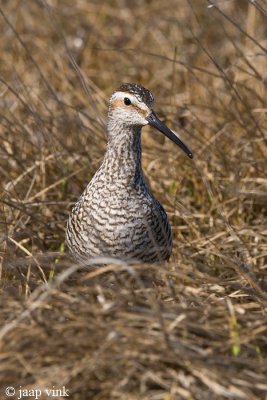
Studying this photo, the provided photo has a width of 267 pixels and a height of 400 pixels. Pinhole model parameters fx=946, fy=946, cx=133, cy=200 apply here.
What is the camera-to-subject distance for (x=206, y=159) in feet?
22.4

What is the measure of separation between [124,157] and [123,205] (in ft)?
1.05

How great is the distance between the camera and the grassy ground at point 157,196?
166 inches

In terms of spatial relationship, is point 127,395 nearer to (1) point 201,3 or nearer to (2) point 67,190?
(2) point 67,190

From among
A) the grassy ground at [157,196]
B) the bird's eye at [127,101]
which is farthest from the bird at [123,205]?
the grassy ground at [157,196]

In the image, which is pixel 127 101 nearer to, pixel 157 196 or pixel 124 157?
pixel 124 157

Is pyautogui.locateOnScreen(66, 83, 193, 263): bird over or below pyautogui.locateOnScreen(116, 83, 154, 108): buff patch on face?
below

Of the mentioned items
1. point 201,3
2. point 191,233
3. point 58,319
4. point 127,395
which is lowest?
point 127,395

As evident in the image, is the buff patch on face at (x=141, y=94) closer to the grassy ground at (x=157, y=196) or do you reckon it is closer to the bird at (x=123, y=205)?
the bird at (x=123, y=205)

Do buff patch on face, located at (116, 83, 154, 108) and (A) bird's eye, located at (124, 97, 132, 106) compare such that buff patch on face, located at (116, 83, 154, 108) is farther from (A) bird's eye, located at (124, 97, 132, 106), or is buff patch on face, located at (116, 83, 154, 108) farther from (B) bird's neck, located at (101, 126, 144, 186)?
(B) bird's neck, located at (101, 126, 144, 186)

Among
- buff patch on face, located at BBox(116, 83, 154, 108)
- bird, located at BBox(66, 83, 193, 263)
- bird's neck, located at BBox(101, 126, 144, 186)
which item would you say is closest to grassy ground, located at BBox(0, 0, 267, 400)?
bird, located at BBox(66, 83, 193, 263)

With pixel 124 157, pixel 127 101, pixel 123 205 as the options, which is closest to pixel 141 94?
pixel 127 101

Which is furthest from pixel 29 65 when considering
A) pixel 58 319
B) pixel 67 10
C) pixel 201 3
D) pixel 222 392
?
pixel 222 392

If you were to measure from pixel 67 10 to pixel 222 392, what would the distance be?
20.5ft

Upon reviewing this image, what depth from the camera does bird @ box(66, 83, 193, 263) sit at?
527cm
